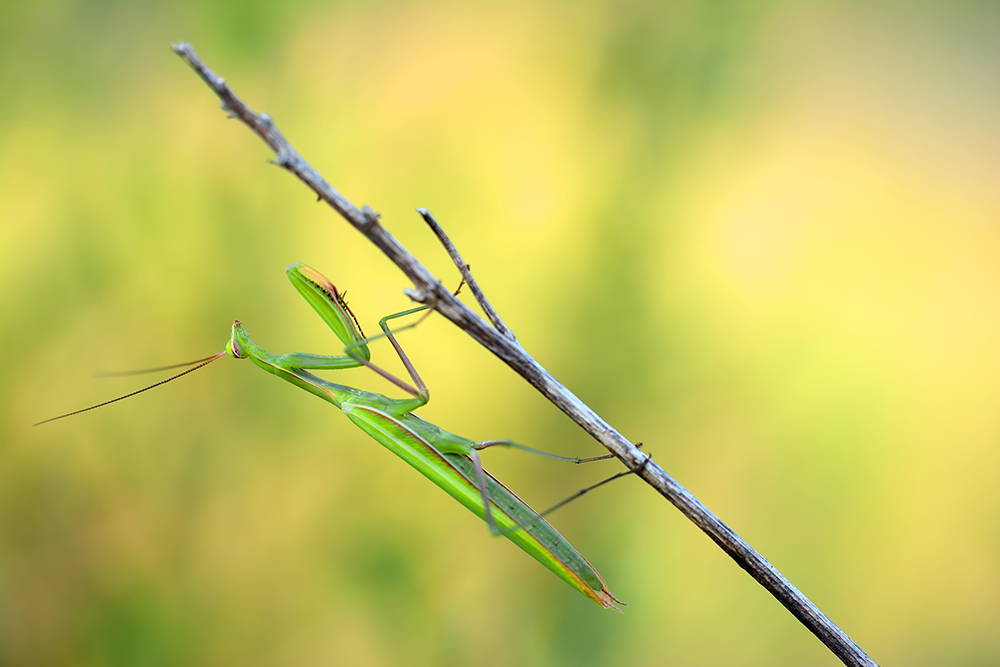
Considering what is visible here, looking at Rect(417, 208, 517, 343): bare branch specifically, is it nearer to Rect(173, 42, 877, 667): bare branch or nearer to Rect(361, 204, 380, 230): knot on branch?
Rect(173, 42, 877, 667): bare branch

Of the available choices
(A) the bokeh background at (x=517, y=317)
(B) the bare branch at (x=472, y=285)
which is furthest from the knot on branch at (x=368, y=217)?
(A) the bokeh background at (x=517, y=317)

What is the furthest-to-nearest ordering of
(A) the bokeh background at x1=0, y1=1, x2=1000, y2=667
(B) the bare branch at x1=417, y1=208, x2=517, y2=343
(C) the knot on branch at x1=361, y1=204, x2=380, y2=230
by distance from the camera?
(A) the bokeh background at x1=0, y1=1, x2=1000, y2=667 < (B) the bare branch at x1=417, y1=208, x2=517, y2=343 < (C) the knot on branch at x1=361, y1=204, x2=380, y2=230

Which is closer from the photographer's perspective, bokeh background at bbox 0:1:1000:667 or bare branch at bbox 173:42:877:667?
bare branch at bbox 173:42:877:667

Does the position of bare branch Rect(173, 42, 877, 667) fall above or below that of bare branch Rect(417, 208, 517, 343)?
below

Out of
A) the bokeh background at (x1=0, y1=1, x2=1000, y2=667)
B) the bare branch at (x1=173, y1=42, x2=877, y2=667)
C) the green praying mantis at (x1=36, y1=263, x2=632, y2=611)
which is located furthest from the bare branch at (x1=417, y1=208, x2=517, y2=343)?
the bokeh background at (x1=0, y1=1, x2=1000, y2=667)

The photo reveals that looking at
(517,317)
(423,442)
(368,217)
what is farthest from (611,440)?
(517,317)

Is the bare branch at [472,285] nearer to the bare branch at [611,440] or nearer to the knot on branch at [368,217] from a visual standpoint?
the bare branch at [611,440]
